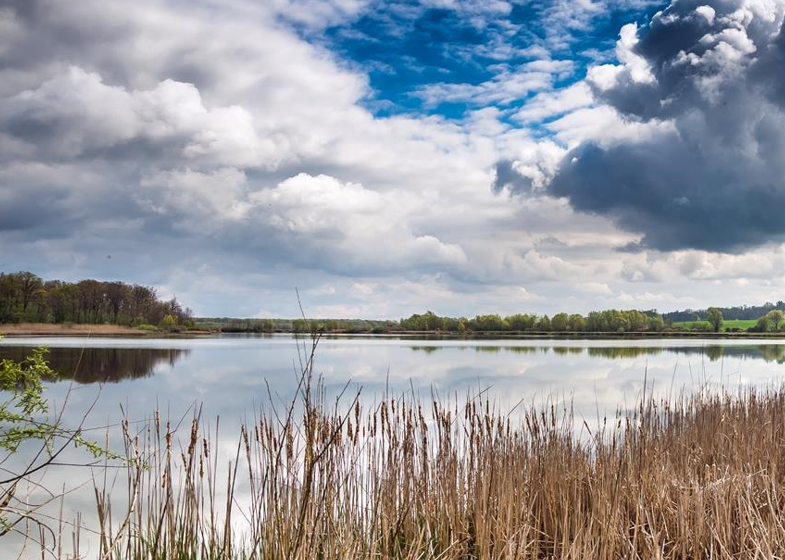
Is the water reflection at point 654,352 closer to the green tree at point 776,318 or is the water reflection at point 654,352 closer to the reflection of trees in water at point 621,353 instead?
the reflection of trees in water at point 621,353

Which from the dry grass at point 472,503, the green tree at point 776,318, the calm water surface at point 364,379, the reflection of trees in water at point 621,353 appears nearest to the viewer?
the dry grass at point 472,503

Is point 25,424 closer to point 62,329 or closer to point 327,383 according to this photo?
point 327,383

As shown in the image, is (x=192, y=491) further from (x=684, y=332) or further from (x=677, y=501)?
(x=684, y=332)

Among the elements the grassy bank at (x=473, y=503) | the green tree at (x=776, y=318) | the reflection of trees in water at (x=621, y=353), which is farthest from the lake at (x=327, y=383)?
the green tree at (x=776, y=318)

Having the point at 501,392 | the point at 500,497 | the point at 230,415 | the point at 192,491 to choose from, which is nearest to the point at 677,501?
the point at 500,497

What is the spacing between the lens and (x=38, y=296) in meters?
38.7

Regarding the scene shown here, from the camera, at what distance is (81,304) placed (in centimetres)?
5109

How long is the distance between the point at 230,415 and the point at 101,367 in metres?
12.4

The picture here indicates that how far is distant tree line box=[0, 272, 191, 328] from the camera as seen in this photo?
33.1 m

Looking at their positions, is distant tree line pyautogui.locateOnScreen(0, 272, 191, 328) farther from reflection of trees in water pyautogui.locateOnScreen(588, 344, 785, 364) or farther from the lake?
reflection of trees in water pyautogui.locateOnScreen(588, 344, 785, 364)

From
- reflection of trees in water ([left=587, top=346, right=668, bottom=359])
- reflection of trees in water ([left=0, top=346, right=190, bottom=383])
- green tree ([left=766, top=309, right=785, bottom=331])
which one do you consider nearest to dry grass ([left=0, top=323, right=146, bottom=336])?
reflection of trees in water ([left=0, top=346, right=190, bottom=383])

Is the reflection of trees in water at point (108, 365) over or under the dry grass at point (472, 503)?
under

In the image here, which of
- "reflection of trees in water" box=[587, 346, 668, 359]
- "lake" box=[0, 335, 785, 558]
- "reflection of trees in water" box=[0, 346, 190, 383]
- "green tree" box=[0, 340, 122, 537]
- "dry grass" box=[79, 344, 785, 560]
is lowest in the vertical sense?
"reflection of trees in water" box=[587, 346, 668, 359]

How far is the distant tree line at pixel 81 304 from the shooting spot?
33125 mm
